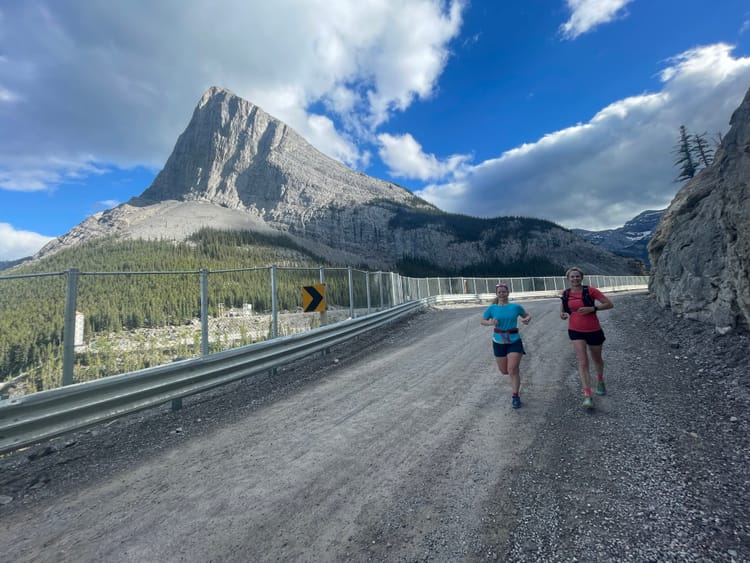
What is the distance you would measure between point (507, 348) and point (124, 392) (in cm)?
555

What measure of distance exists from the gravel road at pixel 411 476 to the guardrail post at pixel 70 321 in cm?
106

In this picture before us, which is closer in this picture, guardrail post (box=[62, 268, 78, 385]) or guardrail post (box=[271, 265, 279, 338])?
guardrail post (box=[62, 268, 78, 385])

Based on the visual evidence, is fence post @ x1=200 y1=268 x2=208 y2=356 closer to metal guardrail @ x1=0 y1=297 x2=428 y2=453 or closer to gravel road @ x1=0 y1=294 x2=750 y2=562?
metal guardrail @ x1=0 y1=297 x2=428 y2=453

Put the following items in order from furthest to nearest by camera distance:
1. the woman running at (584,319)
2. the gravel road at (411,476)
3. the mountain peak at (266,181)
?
the mountain peak at (266,181), the woman running at (584,319), the gravel road at (411,476)

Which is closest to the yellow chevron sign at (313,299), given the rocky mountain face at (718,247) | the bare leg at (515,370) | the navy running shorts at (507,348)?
the navy running shorts at (507,348)

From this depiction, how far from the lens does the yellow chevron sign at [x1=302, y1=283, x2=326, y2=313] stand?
938 centimetres

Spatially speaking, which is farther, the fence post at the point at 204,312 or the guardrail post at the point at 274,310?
the guardrail post at the point at 274,310

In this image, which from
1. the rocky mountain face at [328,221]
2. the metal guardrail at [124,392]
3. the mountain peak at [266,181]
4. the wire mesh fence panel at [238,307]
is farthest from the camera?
the mountain peak at [266,181]

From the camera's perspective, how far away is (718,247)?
7895mm

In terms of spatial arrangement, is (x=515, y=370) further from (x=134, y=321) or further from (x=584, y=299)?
(x=134, y=321)

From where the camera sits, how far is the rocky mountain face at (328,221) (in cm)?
13438

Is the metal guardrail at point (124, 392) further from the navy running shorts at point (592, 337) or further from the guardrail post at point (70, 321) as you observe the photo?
the navy running shorts at point (592, 337)

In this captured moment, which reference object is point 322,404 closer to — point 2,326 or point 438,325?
point 2,326

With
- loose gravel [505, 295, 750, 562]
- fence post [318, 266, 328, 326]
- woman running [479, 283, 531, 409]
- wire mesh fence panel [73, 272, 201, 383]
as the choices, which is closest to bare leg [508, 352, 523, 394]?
woman running [479, 283, 531, 409]
